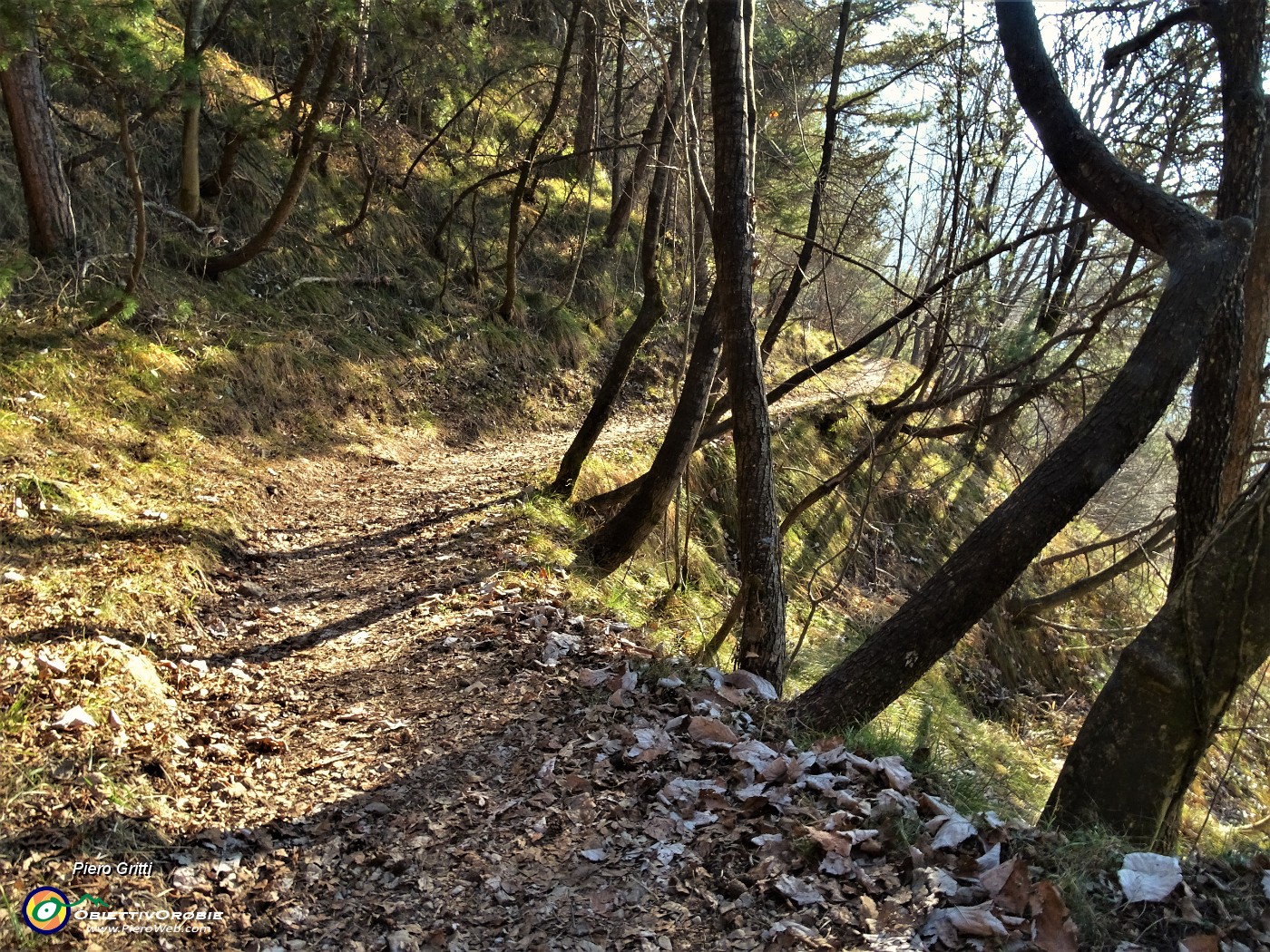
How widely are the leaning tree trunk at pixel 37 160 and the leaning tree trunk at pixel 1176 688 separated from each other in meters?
7.72

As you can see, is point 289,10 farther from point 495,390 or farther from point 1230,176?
point 1230,176

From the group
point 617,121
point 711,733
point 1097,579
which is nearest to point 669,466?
point 711,733

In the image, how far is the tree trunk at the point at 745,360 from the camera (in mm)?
4559

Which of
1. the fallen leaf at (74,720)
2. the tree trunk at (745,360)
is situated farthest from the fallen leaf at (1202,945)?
the fallen leaf at (74,720)

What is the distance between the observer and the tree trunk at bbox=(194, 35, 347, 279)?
759cm

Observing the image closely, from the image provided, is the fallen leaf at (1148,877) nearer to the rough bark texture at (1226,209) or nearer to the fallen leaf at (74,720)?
the rough bark texture at (1226,209)

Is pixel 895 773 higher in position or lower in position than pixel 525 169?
lower

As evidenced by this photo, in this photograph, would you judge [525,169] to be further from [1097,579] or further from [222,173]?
[1097,579]

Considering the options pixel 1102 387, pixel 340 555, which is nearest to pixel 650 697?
pixel 340 555

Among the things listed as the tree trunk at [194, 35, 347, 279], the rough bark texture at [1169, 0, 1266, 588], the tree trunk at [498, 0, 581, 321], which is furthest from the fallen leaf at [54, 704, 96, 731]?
the tree trunk at [498, 0, 581, 321]

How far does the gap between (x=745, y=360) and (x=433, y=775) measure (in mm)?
2952

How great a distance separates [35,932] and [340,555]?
371 centimetres

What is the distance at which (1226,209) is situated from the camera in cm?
398

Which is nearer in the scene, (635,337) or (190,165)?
(635,337)
